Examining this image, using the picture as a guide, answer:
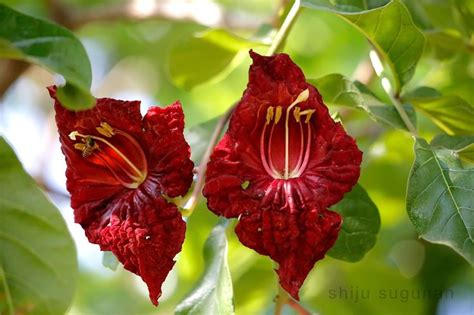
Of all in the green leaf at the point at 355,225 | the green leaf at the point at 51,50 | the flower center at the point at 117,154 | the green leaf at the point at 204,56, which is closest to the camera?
the green leaf at the point at 51,50

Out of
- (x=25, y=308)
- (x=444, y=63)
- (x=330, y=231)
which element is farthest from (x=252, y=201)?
(x=444, y=63)

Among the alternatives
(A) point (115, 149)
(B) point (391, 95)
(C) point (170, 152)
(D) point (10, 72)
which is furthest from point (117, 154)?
(D) point (10, 72)

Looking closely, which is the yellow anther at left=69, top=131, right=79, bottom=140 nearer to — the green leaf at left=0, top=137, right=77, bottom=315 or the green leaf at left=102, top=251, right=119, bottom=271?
the green leaf at left=0, top=137, right=77, bottom=315

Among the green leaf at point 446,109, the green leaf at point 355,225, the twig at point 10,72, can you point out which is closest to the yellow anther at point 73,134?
the green leaf at point 355,225

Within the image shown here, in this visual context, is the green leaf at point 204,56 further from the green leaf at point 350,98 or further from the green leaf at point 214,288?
the green leaf at point 214,288

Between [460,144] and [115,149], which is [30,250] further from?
[460,144]

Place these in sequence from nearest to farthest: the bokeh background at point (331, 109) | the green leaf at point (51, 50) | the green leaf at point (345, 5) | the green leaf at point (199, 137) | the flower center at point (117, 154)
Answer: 1. the green leaf at point (51, 50)
2. the green leaf at point (345, 5)
3. the flower center at point (117, 154)
4. the green leaf at point (199, 137)
5. the bokeh background at point (331, 109)
